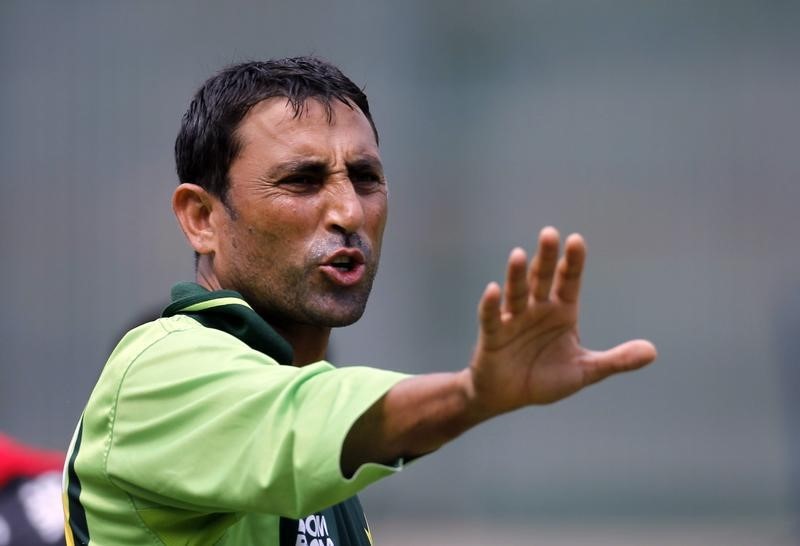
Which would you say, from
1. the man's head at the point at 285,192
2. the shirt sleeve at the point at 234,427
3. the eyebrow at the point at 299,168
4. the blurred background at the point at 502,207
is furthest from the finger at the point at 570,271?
the blurred background at the point at 502,207

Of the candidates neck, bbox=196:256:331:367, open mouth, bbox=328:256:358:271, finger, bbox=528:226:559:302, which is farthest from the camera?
neck, bbox=196:256:331:367

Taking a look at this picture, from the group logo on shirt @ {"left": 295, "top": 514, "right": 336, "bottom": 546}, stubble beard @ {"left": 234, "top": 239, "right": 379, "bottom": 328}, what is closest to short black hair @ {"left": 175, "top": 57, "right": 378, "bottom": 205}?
stubble beard @ {"left": 234, "top": 239, "right": 379, "bottom": 328}

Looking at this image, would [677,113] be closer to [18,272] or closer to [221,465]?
[18,272]

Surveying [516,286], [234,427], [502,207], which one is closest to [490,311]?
[516,286]

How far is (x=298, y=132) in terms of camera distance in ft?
9.24

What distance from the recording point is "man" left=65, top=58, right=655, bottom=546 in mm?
1889

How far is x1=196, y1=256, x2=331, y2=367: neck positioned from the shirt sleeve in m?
0.65

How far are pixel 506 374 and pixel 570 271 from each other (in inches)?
A: 7.1

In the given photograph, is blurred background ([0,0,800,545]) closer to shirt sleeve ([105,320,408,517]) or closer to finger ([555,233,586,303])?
shirt sleeve ([105,320,408,517])

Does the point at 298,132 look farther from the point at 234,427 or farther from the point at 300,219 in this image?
the point at 234,427

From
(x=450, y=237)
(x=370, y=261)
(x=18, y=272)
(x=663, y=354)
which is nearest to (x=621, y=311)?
(x=663, y=354)

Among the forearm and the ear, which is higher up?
the ear

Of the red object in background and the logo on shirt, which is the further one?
the red object in background

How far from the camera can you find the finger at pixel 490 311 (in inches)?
70.2
